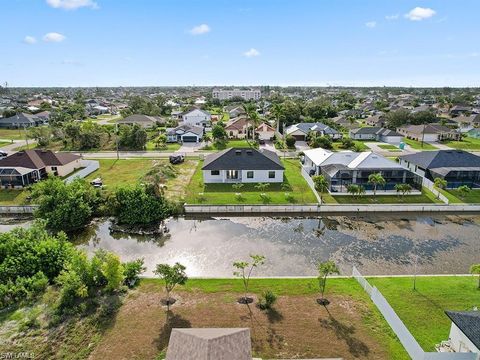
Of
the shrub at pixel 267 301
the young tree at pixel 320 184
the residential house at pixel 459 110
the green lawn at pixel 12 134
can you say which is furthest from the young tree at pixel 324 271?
the residential house at pixel 459 110

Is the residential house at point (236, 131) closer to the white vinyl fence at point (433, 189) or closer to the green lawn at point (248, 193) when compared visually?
the green lawn at point (248, 193)

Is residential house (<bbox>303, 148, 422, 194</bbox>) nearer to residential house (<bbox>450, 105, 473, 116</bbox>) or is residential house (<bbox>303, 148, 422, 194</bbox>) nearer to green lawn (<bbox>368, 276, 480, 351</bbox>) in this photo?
green lawn (<bbox>368, 276, 480, 351</bbox>)

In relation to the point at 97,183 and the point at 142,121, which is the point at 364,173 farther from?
the point at 142,121

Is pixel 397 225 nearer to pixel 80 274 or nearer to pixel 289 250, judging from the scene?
pixel 289 250

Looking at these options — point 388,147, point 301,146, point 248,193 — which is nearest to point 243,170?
point 248,193

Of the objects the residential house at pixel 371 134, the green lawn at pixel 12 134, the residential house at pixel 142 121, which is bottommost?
the green lawn at pixel 12 134

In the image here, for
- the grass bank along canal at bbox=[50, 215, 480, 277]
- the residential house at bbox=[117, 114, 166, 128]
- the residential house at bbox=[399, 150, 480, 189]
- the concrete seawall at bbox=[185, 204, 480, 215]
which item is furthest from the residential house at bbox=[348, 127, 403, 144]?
the residential house at bbox=[117, 114, 166, 128]
